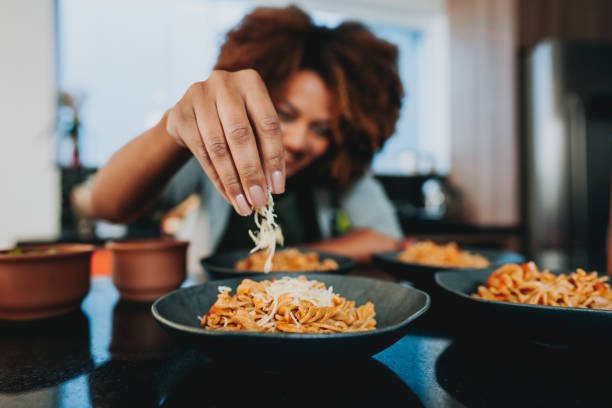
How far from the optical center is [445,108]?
3820 millimetres

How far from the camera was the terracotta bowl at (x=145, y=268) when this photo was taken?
2.79 feet

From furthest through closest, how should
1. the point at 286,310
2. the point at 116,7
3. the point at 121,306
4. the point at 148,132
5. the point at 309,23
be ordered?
the point at 116,7 < the point at 309,23 < the point at 148,132 < the point at 121,306 < the point at 286,310

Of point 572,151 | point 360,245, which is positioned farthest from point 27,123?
point 572,151

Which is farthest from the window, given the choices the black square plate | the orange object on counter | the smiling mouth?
the black square plate

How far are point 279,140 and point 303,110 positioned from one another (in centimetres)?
84

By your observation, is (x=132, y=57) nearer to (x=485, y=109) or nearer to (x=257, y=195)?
(x=485, y=109)

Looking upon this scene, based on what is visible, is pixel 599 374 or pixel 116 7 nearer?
pixel 599 374

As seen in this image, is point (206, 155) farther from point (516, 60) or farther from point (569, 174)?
point (516, 60)

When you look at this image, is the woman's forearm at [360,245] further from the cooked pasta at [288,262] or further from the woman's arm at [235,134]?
the woman's arm at [235,134]

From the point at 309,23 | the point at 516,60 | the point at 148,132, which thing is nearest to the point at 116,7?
the point at 309,23

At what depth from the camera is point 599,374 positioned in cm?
50

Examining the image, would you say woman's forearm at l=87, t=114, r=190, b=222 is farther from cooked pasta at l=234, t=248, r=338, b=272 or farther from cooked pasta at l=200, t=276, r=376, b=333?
cooked pasta at l=200, t=276, r=376, b=333

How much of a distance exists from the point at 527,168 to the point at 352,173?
1.71 metres

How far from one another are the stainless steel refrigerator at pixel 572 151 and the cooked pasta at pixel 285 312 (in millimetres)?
2558
